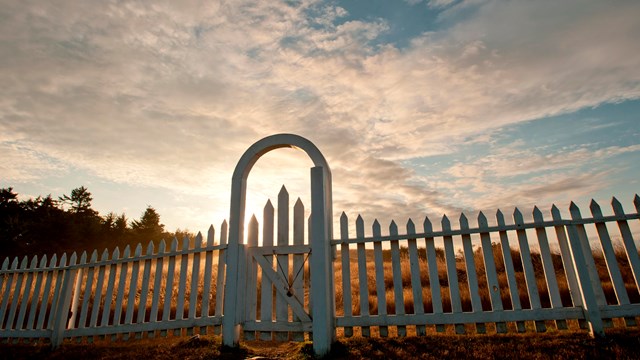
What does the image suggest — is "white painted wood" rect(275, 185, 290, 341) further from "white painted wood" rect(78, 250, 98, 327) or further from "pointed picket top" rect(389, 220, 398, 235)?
"white painted wood" rect(78, 250, 98, 327)

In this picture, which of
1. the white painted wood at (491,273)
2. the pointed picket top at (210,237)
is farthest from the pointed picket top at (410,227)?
the pointed picket top at (210,237)

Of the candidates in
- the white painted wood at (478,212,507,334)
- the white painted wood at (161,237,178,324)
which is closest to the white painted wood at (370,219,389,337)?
the white painted wood at (478,212,507,334)

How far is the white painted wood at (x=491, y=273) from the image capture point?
426cm

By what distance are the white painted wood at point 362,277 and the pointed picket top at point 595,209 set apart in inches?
114

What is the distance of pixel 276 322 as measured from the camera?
4926 millimetres

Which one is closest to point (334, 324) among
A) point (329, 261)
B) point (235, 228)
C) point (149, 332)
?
point (329, 261)

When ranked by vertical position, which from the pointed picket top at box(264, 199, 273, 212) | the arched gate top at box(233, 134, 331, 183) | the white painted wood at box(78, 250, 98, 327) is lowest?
the white painted wood at box(78, 250, 98, 327)

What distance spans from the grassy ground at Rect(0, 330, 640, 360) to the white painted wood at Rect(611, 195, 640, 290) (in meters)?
0.73

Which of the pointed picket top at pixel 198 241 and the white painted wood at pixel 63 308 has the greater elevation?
the pointed picket top at pixel 198 241

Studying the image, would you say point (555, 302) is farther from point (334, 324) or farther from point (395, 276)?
point (334, 324)

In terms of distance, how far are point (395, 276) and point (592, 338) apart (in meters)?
2.27

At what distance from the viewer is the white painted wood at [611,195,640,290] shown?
4.13 meters

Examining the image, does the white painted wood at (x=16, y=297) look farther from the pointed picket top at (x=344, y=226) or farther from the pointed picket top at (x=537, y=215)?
the pointed picket top at (x=537, y=215)

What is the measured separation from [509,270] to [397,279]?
137cm
